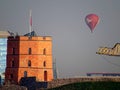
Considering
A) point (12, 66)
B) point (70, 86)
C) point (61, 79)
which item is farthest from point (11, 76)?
point (70, 86)

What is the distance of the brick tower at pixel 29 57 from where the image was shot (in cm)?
7862

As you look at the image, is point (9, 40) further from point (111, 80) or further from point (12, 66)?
point (111, 80)

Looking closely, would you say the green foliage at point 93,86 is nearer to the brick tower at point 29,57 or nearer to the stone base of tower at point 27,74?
the stone base of tower at point 27,74

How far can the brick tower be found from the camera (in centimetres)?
7862

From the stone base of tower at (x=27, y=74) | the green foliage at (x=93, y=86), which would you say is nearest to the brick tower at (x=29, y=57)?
the stone base of tower at (x=27, y=74)

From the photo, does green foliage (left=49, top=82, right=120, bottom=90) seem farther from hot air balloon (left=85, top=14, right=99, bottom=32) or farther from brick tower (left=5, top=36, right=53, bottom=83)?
brick tower (left=5, top=36, right=53, bottom=83)

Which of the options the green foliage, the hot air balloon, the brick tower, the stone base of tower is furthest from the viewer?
the brick tower

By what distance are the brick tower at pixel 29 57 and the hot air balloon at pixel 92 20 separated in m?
13.9

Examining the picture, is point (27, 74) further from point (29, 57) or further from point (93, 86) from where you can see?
point (93, 86)

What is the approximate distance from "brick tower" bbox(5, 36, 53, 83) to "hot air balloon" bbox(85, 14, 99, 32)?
13.9 meters

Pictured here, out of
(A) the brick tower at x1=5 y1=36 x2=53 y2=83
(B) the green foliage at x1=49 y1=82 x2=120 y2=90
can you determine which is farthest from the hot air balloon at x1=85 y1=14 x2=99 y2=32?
(B) the green foliage at x1=49 y1=82 x2=120 y2=90

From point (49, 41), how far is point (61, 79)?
27407 millimetres

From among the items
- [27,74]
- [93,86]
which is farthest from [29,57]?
[93,86]

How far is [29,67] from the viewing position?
78938 mm
